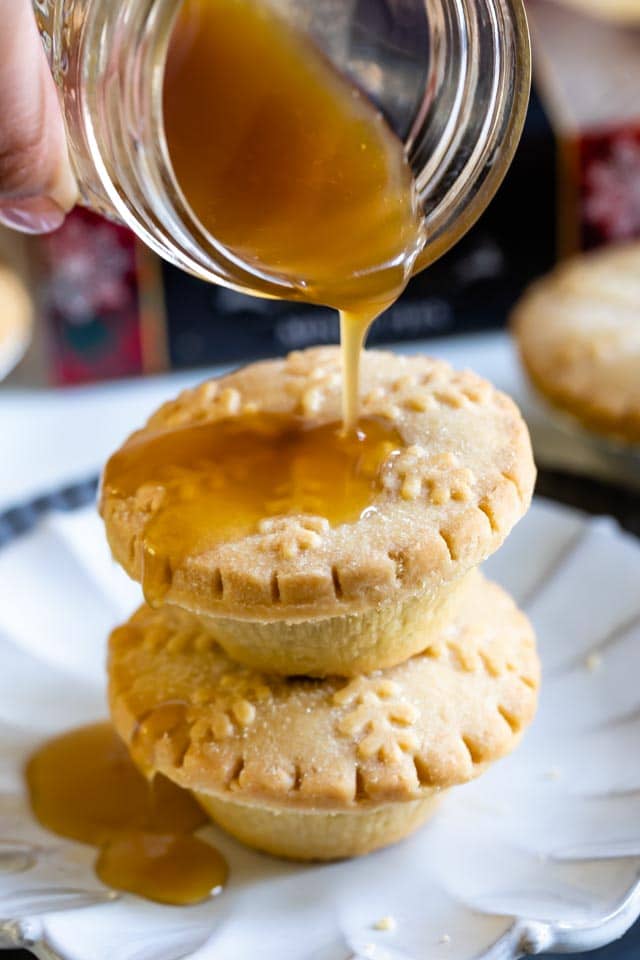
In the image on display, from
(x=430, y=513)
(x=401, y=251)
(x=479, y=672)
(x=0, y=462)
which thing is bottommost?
(x=0, y=462)

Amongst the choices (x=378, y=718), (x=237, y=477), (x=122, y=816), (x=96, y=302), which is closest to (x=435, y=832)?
(x=378, y=718)

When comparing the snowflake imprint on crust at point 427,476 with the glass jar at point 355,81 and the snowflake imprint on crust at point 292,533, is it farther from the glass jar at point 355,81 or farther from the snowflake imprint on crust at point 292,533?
the glass jar at point 355,81

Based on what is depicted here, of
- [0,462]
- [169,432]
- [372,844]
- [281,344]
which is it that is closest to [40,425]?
[0,462]

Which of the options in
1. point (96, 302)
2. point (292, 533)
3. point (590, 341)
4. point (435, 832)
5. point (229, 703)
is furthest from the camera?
point (96, 302)

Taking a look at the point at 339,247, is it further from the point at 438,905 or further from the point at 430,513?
the point at 438,905

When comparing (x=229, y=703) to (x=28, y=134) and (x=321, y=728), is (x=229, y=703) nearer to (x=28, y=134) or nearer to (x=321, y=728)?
(x=321, y=728)

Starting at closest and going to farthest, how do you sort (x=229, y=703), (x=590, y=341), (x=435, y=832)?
(x=229, y=703), (x=435, y=832), (x=590, y=341)

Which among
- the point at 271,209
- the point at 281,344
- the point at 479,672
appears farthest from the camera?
the point at 281,344

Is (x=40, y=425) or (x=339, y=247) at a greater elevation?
(x=339, y=247)
